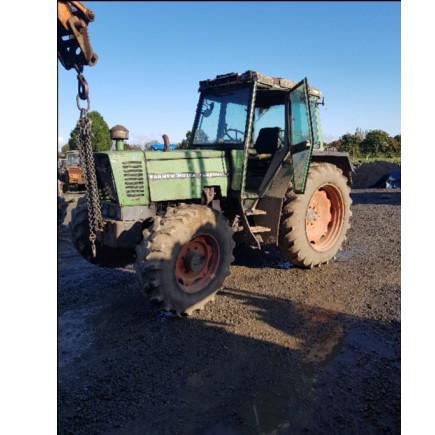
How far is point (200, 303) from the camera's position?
13.8ft

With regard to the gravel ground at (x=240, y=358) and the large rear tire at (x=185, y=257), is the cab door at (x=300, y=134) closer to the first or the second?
the large rear tire at (x=185, y=257)

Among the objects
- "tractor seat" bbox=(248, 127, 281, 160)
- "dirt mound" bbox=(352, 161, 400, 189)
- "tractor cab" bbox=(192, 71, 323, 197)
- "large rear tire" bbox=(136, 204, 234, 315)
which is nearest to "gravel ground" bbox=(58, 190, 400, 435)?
"large rear tire" bbox=(136, 204, 234, 315)

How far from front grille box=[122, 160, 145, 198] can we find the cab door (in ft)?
6.23

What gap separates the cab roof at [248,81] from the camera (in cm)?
489

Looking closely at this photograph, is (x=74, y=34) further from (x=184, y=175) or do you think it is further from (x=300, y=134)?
(x=300, y=134)

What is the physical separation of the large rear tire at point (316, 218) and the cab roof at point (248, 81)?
45.9 inches

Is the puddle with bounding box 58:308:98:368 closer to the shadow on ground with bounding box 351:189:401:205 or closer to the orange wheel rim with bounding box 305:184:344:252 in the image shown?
the orange wheel rim with bounding box 305:184:344:252

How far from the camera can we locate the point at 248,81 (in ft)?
16.2

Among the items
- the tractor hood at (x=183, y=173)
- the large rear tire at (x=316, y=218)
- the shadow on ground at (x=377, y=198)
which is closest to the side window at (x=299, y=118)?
the large rear tire at (x=316, y=218)

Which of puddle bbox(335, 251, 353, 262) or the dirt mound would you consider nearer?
puddle bbox(335, 251, 353, 262)

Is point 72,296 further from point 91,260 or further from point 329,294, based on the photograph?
point 329,294

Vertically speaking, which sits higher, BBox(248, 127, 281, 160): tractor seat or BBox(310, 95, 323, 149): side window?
BBox(310, 95, 323, 149): side window

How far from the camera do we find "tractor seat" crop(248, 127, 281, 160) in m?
5.62
